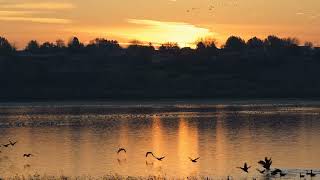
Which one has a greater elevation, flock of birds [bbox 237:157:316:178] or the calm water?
flock of birds [bbox 237:157:316:178]

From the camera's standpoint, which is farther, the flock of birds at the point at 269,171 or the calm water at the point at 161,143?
the calm water at the point at 161,143

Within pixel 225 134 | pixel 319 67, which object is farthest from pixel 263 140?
pixel 319 67

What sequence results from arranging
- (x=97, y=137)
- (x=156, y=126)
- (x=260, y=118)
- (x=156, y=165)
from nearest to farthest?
1. (x=156, y=165)
2. (x=97, y=137)
3. (x=156, y=126)
4. (x=260, y=118)

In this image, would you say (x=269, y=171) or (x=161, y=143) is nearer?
(x=269, y=171)

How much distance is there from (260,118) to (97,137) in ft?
97.5

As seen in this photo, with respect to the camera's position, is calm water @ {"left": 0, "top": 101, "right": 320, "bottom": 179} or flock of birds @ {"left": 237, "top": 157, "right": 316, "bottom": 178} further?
calm water @ {"left": 0, "top": 101, "right": 320, "bottom": 179}

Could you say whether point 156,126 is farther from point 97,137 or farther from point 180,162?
point 180,162

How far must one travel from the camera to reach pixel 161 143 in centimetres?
6312

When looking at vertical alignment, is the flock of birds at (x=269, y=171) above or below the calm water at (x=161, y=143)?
above

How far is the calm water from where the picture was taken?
149ft

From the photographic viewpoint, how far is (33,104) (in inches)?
5689

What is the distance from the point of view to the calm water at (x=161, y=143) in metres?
45.3

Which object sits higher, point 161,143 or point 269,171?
point 269,171

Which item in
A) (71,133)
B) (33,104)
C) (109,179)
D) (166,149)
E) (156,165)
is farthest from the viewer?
(33,104)
